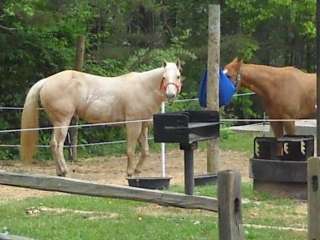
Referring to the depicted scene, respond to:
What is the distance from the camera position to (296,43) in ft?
91.3

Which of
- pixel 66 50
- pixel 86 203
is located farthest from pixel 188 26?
pixel 86 203

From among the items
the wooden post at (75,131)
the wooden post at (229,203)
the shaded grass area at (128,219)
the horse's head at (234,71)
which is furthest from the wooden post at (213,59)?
the wooden post at (229,203)

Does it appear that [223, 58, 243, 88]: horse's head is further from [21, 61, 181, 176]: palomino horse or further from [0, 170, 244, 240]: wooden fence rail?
[0, 170, 244, 240]: wooden fence rail

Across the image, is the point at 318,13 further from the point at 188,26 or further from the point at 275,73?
the point at 188,26

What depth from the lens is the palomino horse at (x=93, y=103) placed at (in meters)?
12.8

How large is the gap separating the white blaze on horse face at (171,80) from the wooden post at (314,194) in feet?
25.3

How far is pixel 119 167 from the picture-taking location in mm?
14641

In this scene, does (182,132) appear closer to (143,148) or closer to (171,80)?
(171,80)

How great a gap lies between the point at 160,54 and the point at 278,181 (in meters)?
9.43

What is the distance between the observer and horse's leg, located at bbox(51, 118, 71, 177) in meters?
12.7

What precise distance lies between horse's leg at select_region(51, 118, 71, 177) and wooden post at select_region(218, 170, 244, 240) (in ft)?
27.6

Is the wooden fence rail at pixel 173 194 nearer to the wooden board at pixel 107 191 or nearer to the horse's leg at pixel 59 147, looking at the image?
the wooden board at pixel 107 191

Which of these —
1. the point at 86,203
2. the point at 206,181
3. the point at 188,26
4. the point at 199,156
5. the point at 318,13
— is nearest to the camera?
the point at 318,13

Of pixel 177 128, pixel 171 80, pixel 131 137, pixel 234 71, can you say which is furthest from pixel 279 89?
pixel 177 128
